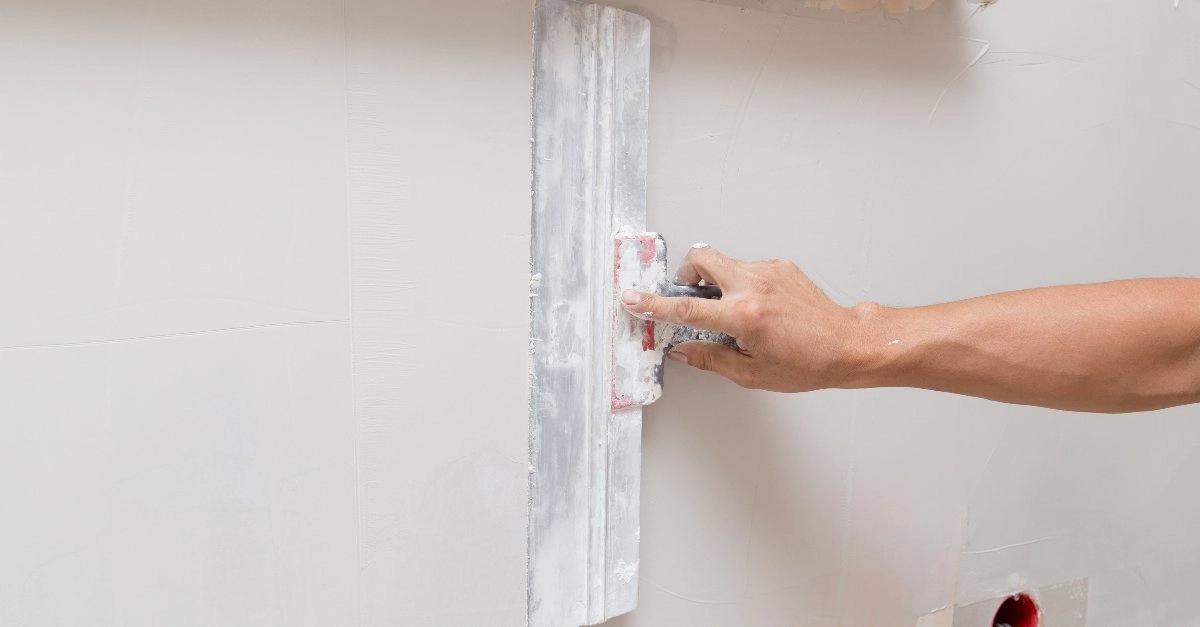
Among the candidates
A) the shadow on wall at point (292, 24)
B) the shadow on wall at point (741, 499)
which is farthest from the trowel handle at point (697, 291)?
the shadow on wall at point (292, 24)

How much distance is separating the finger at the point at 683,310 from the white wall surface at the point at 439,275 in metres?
0.13

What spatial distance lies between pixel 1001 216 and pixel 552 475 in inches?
32.4

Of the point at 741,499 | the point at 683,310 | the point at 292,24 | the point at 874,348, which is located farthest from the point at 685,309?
the point at 292,24

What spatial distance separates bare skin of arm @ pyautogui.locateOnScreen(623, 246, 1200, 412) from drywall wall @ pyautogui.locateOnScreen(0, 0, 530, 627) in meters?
0.23

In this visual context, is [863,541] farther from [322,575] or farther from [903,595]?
[322,575]

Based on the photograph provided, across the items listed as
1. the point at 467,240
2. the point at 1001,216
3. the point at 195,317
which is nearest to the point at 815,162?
the point at 1001,216

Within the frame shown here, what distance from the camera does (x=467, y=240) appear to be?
822 millimetres

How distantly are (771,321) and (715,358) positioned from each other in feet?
0.31

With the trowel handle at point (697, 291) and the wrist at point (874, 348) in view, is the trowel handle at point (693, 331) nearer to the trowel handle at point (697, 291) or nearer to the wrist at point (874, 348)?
the trowel handle at point (697, 291)

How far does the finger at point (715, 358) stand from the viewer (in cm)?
89

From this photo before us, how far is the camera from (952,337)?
34.3 inches

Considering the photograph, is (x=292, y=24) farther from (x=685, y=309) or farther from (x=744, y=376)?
(x=744, y=376)

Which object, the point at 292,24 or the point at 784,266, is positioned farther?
the point at 784,266

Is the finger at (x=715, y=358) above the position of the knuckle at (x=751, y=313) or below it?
below
